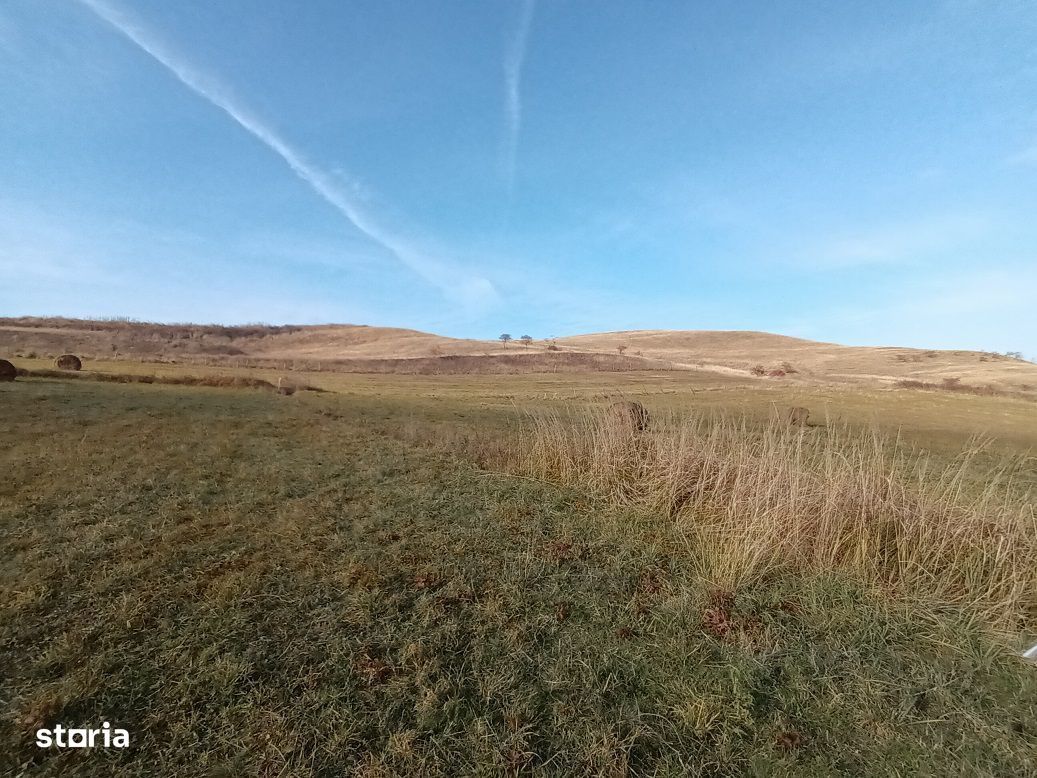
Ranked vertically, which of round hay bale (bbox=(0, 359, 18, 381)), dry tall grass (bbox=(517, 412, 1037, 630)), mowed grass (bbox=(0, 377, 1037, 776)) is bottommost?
mowed grass (bbox=(0, 377, 1037, 776))

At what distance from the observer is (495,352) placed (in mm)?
76562

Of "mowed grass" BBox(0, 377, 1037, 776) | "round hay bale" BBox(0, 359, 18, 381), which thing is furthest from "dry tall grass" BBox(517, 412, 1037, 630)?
"round hay bale" BBox(0, 359, 18, 381)

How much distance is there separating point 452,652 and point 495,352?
239 feet

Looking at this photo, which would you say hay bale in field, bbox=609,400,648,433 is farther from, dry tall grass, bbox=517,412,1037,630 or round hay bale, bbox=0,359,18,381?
round hay bale, bbox=0,359,18,381

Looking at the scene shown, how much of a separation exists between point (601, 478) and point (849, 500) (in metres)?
3.60

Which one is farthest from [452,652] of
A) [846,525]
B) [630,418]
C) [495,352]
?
[495,352]

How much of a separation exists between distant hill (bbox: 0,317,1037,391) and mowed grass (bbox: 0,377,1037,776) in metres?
52.4

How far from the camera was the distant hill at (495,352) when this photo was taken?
59.2 metres

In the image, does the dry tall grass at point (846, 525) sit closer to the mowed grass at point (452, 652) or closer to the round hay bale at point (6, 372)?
the mowed grass at point (452, 652)

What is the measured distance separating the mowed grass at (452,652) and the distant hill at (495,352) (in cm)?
5237

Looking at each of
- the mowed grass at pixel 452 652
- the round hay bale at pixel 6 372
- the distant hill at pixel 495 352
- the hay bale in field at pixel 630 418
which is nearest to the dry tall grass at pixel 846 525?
the mowed grass at pixel 452 652

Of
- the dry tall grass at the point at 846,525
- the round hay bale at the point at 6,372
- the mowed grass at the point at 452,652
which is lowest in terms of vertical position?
the mowed grass at the point at 452,652

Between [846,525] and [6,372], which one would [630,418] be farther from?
[6,372]

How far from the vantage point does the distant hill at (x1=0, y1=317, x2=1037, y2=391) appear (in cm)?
5925
